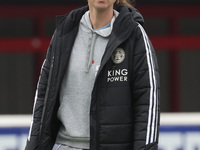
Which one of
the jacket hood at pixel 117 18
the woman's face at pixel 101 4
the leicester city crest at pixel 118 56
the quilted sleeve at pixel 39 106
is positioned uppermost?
the woman's face at pixel 101 4

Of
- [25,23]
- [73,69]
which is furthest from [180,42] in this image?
[73,69]

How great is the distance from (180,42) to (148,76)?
265 inches

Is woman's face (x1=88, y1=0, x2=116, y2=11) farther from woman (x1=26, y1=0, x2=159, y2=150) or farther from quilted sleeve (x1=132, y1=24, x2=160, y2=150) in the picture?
quilted sleeve (x1=132, y1=24, x2=160, y2=150)

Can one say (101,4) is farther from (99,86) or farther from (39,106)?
(39,106)

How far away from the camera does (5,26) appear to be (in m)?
8.88

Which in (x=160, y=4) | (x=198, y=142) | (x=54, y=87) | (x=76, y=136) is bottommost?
(x=198, y=142)

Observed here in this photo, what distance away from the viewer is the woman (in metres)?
2.14

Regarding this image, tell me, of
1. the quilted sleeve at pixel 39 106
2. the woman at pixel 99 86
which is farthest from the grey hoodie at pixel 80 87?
the quilted sleeve at pixel 39 106

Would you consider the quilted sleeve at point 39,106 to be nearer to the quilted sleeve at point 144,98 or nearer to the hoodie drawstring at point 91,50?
the hoodie drawstring at point 91,50

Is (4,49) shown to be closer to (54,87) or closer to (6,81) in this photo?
(6,81)

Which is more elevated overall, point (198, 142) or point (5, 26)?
point (5, 26)

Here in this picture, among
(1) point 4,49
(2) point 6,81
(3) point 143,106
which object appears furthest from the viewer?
(2) point 6,81

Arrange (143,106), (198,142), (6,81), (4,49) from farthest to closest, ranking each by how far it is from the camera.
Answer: (6,81), (4,49), (198,142), (143,106)

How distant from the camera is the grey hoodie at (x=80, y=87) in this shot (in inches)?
86.7
